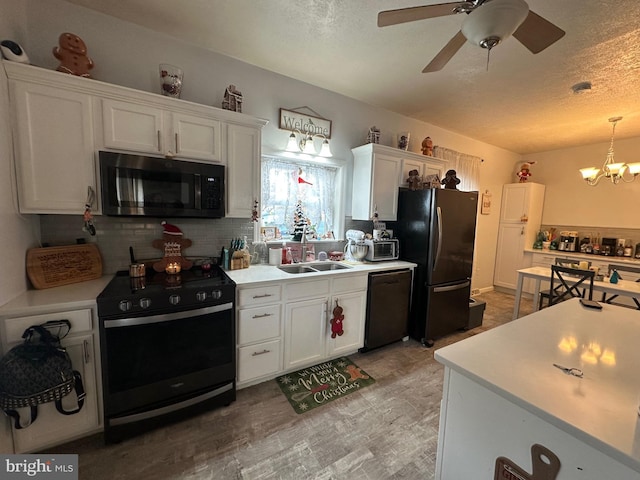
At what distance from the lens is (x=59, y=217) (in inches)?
73.0

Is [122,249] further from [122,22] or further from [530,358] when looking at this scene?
[530,358]

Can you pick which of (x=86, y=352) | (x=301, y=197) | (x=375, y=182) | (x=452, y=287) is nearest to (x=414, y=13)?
(x=375, y=182)

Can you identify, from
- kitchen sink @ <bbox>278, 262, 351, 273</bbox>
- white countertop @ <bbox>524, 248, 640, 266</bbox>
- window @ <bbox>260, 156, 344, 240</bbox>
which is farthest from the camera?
white countertop @ <bbox>524, 248, 640, 266</bbox>

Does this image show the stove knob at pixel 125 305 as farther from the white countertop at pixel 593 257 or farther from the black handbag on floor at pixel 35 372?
the white countertop at pixel 593 257

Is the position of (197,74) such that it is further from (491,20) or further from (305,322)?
(305,322)

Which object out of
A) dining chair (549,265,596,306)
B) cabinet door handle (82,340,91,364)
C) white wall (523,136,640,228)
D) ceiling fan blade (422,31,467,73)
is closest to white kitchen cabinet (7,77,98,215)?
cabinet door handle (82,340,91,364)

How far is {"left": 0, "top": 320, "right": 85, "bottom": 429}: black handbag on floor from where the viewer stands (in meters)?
1.26

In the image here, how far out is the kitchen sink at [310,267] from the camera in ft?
8.48

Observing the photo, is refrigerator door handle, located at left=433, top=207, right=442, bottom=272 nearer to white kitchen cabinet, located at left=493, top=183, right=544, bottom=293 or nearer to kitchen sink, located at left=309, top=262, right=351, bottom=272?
kitchen sink, located at left=309, top=262, right=351, bottom=272

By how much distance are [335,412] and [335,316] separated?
29.5 inches

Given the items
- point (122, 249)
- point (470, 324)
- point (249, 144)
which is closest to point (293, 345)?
point (122, 249)

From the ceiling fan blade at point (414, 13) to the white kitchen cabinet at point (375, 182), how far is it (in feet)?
5.38

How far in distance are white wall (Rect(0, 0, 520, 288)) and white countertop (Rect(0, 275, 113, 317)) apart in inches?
59.5

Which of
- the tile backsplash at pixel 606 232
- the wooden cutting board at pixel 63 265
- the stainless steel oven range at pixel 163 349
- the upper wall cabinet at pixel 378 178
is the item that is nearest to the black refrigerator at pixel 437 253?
the upper wall cabinet at pixel 378 178
